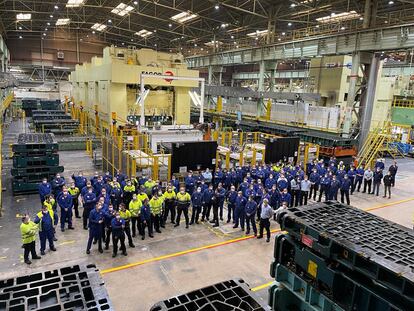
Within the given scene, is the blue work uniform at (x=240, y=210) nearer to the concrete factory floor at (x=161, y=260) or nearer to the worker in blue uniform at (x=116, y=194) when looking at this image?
the concrete factory floor at (x=161, y=260)

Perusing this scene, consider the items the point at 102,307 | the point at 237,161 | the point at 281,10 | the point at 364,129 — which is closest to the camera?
the point at 102,307

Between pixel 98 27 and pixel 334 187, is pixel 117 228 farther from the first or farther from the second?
pixel 98 27

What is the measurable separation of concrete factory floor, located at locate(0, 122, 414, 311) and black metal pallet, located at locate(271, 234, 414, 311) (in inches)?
116

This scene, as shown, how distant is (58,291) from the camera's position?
3193mm

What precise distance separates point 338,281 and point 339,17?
101ft

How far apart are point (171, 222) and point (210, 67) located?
2825 centimetres

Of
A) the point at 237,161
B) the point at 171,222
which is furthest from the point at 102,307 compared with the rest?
the point at 237,161

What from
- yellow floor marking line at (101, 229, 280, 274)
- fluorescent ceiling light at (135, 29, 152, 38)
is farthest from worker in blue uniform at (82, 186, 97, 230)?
fluorescent ceiling light at (135, 29, 152, 38)

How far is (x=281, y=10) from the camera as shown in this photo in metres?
28.6

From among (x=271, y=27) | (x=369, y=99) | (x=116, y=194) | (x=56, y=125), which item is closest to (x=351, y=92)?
(x=369, y=99)

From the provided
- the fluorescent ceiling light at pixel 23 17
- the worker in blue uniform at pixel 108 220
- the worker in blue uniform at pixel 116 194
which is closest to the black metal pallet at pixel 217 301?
the worker in blue uniform at pixel 108 220

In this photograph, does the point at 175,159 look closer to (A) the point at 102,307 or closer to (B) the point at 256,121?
(A) the point at 102,307

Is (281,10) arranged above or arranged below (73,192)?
above

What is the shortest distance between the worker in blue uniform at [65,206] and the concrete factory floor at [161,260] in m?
0.31
